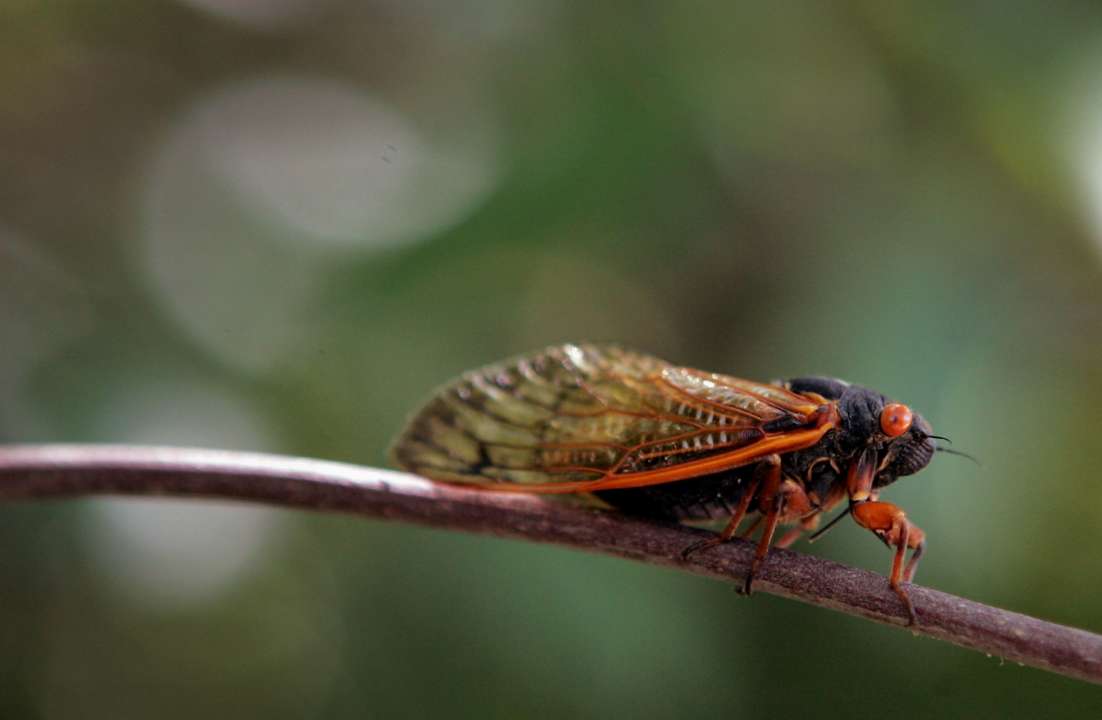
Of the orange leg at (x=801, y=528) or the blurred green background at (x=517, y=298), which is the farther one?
the blurred green background at (x=517, y=298)

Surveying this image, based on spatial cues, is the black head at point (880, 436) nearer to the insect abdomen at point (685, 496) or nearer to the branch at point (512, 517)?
the insect abdomen at point (685, 496)

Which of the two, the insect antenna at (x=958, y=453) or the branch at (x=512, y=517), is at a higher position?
the insect antenna at (x=958, y=453)

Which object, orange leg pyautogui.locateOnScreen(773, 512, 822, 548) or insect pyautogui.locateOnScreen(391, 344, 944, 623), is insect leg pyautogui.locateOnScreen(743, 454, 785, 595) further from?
orange leg pyautogui.locateOnScreen(773, 512, 822, 548)

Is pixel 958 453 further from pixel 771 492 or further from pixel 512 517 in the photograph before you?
pixel 512 517

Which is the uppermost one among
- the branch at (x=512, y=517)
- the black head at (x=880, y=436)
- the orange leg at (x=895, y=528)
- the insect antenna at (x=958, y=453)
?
the insect antenna at (x=958, y=453)

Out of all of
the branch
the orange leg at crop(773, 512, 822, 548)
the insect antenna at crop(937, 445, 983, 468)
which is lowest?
the branch

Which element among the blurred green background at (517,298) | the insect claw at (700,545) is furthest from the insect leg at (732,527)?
the blurred green background at (517,298)

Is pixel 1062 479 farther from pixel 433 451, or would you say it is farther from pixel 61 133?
pixel 61 133

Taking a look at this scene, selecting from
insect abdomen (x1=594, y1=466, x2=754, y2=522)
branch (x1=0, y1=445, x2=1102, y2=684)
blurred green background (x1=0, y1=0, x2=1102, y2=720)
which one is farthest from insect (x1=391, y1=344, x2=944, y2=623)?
blurred green background (x1=0, y1=0, x2=1102, y2=720)

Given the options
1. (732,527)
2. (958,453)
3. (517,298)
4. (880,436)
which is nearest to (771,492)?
(732,527)
